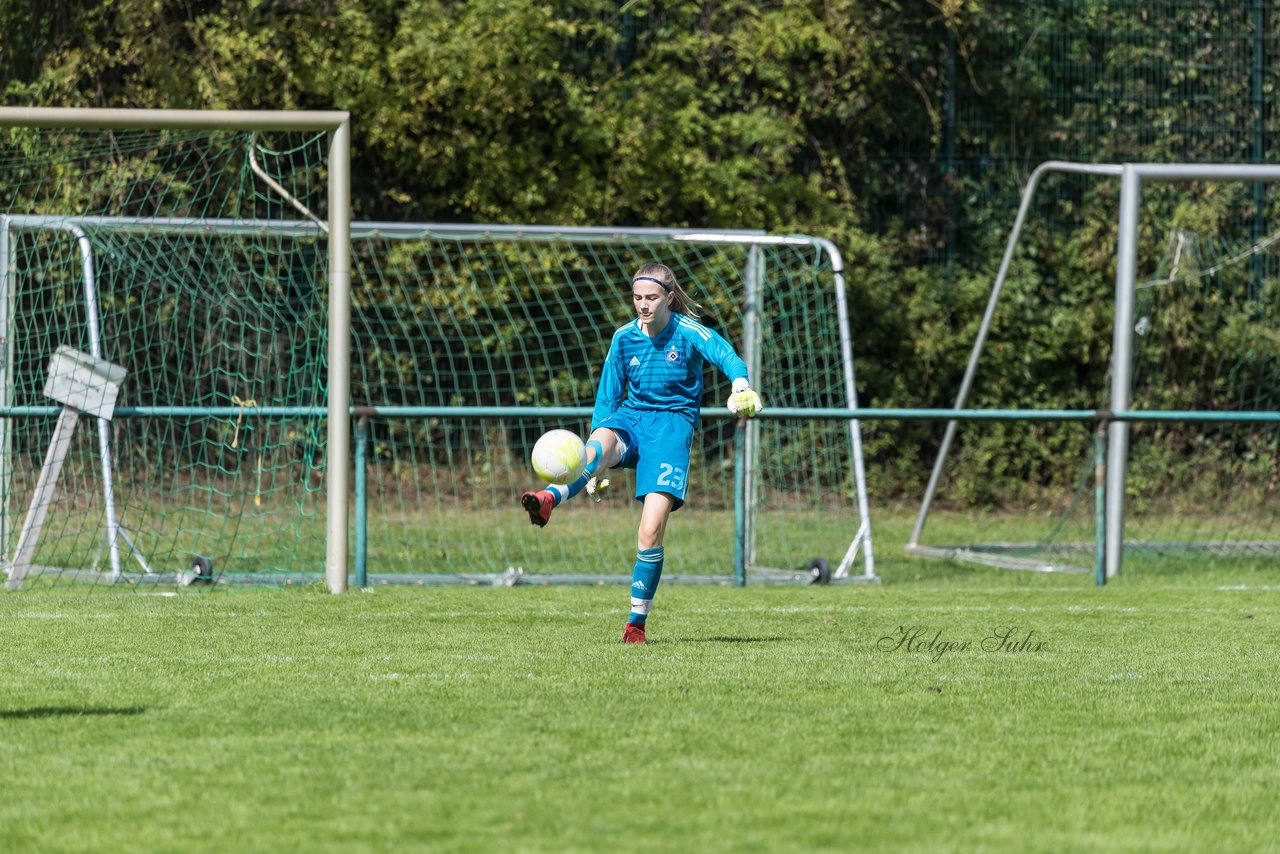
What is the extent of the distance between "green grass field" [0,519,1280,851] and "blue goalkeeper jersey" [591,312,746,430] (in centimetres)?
104

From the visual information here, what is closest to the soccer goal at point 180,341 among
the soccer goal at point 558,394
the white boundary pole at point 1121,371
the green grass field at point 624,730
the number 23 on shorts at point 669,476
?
the soccer goal at point 558,394

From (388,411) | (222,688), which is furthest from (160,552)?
(222,688)

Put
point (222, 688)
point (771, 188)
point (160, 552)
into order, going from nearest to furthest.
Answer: point (222, 688) < point (160, 552) < point (771, 188)

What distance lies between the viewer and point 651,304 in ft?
24.2

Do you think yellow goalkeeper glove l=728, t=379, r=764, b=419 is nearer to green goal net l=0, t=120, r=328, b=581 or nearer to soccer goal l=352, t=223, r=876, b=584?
green goal net l=0, t=120, r=328, b=581

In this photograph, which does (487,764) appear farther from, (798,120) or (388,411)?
(798,120)

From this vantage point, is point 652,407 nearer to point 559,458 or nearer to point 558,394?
point 559,458

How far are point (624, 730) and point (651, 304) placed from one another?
8.77ft

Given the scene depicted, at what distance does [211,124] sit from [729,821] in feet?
20.5

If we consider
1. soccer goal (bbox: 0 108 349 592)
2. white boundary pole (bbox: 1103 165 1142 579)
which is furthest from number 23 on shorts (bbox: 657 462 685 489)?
white boundary pole (bbox: 1103 165 1142 579)

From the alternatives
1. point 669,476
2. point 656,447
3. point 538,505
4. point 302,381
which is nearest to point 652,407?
A: point 656,447

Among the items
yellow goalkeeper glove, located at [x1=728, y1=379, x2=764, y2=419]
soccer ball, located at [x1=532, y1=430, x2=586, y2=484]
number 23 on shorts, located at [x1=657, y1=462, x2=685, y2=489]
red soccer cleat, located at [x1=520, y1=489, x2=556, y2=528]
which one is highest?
yellow goalkeeper glove, located at [x1=728, y1=379, x2=764, y2=419]

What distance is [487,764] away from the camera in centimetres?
461

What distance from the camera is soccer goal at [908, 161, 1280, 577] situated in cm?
1152
